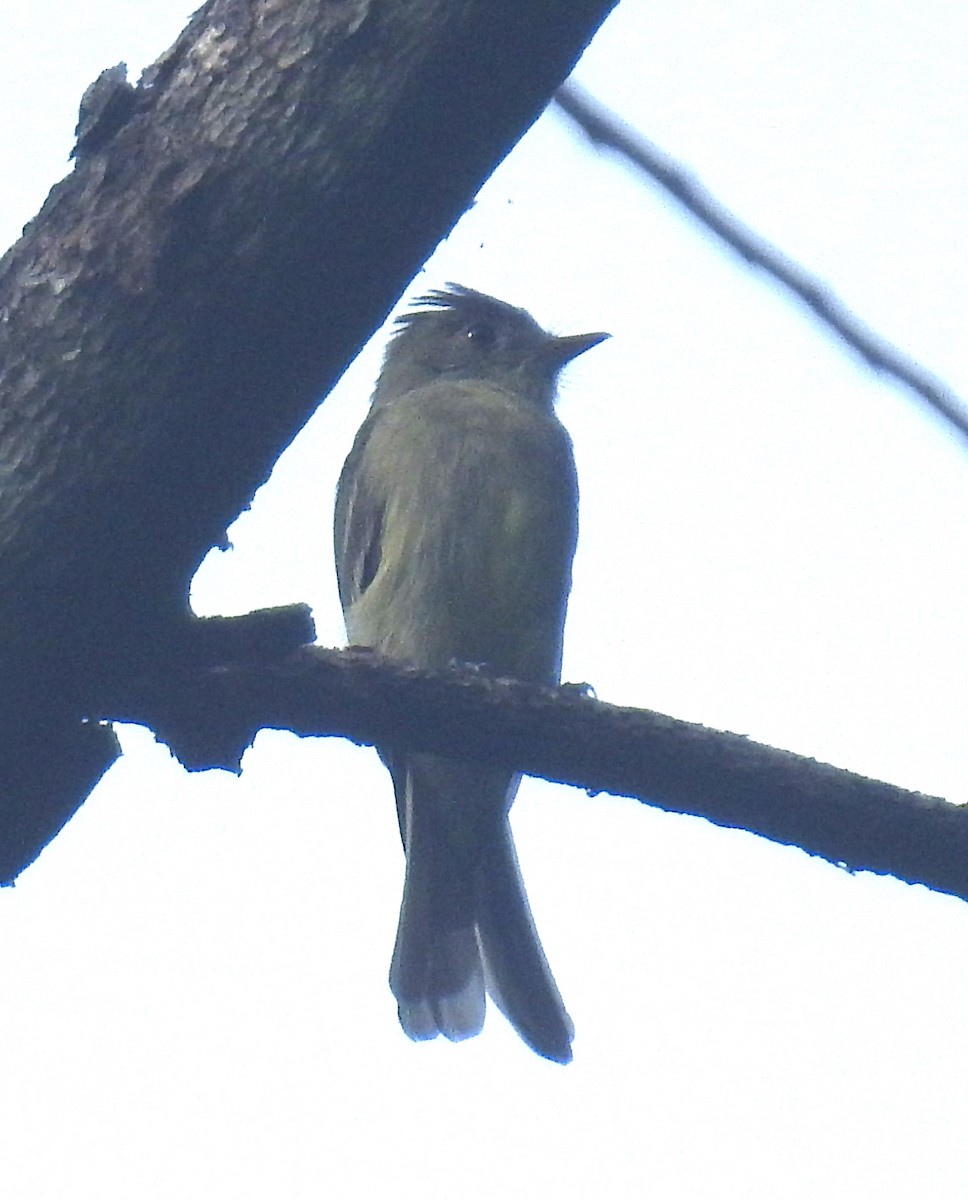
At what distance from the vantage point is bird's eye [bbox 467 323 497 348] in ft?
20.9

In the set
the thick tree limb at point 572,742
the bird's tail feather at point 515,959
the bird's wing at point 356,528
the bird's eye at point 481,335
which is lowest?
the thick tree limb at point 572,742

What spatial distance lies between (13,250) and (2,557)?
481mm

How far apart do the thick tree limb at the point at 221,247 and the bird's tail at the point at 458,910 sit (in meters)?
2.64

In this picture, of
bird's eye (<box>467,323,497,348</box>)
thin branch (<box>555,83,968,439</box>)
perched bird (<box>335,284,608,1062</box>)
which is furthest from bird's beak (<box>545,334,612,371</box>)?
thin branch (<box>555,83,968,439</box>)

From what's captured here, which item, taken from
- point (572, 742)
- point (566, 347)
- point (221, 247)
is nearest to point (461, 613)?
point (566, 347)

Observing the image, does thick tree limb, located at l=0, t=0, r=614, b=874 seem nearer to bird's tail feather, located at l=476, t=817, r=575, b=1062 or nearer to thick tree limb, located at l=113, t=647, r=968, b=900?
thick tree limb, located at l=113, t=647, r=968, b=900

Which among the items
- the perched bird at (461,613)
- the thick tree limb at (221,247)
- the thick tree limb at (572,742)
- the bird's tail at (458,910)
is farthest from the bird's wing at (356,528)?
the thick tree limb at (221,247)

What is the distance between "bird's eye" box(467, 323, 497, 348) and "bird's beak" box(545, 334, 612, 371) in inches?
9.0

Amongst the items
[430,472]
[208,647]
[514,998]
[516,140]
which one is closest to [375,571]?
[430,472]

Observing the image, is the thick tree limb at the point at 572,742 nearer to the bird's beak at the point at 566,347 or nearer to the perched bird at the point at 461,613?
the perched bird at the point at 461,613

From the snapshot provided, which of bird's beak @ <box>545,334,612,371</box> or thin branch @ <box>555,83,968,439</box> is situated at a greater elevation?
bird's beak @ <box>545,334,612,371</box>

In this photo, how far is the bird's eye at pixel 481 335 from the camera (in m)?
6.36

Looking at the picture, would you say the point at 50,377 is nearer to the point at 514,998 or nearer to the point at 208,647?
the point at 208,647

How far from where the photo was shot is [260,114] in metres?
2.52
